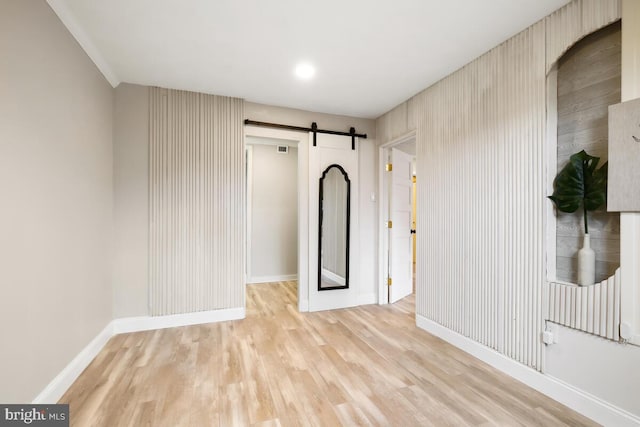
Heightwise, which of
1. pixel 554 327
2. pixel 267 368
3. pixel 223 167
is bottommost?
pixel 267 368

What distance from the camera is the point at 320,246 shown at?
3748mm

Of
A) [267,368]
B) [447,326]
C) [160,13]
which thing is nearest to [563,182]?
[447,326]

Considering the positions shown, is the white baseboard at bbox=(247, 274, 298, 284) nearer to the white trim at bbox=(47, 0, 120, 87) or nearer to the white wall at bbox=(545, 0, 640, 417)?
the white trim at bbox=(47, 0, 120, 87)

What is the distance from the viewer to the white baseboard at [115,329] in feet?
6.00

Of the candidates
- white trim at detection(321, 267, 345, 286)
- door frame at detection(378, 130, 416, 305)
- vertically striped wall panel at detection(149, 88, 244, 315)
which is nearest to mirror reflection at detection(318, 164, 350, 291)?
white trim at detection(321, 267, 345, 286)

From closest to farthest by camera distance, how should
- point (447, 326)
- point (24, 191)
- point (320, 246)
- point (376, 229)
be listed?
point (24, 191) < point (447, 326) < point (320, 246) < point (376, 229)

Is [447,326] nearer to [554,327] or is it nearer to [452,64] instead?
[554,327]

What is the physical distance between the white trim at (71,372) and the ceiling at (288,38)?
241cm

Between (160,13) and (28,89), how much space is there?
3.07 ft

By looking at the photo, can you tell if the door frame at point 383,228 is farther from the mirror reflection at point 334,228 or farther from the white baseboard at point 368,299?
the mirror reflection at point 334,228

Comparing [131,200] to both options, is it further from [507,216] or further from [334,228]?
[507,216]

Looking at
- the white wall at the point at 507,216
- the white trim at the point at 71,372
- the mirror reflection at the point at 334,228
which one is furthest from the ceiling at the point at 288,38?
the white trim at the point at 71,372

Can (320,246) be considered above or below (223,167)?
below

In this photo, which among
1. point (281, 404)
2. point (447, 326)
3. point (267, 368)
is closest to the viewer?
point (281, 404)
